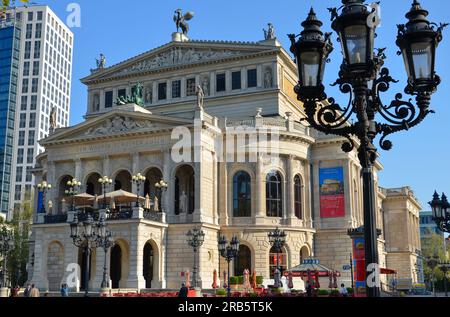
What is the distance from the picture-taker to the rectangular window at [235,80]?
58.2 metres

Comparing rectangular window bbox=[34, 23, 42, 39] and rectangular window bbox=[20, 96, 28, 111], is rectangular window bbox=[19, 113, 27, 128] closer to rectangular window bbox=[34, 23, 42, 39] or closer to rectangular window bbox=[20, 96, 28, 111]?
rectangular window bbox=[20, 96, 28, 111]

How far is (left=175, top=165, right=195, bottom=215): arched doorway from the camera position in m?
49.6

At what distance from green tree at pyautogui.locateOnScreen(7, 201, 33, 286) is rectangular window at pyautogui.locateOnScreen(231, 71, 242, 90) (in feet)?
112

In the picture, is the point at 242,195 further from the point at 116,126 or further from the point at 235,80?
the point at 235,80

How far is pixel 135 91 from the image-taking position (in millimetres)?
55312

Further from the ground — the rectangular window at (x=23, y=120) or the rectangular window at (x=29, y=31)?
the rectangular window at (x=29, y=31)

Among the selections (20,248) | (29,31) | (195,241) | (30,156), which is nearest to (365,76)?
(195,241)

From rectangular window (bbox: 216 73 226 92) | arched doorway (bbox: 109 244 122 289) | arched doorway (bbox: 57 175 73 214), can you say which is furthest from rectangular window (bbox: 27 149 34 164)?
arched doorway (bbox: 109 244 122 289)

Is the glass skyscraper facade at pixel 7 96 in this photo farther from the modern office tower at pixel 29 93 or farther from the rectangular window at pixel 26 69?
the rectangular window at pixel 26 69

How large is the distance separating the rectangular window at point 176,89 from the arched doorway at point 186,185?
1254 cm

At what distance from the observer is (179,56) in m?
61.2

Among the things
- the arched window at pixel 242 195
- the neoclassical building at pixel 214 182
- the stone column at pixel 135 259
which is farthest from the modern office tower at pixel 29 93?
the stone column at pixel 135 259

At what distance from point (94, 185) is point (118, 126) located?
7.06 m
